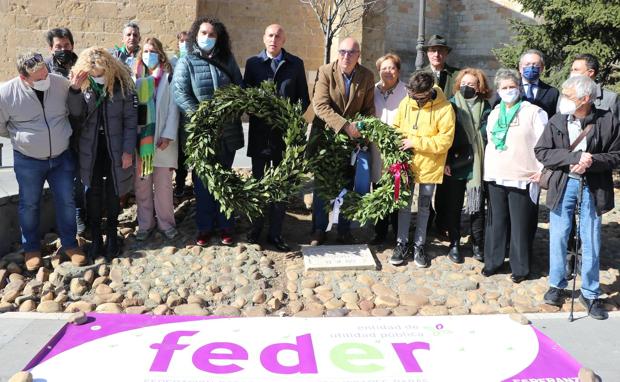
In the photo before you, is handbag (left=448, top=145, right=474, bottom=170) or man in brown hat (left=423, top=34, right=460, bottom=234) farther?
man in brown hat (left=423, top=34, right=460, bottom=234)

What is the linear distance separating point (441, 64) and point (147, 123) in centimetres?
300

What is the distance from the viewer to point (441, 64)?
226 inches

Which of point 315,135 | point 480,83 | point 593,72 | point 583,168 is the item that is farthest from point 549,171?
point 315,135

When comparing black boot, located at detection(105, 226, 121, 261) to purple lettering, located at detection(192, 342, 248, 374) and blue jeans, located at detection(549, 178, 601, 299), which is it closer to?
purple lettering, located at detection(192, 342, 248, 374)

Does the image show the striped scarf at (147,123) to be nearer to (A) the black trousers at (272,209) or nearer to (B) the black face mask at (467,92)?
(A) the black trousers at (272,209)

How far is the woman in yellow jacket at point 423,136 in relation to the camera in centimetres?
492

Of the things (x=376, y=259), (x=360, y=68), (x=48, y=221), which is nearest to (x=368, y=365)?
(x=376, y=259)

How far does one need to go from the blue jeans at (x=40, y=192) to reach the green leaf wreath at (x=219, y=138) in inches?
44.2

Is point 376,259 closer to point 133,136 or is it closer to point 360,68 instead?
point 360,68

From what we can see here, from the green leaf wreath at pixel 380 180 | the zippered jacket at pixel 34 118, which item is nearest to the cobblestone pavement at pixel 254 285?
the green leaf wreath at pixel 380 180

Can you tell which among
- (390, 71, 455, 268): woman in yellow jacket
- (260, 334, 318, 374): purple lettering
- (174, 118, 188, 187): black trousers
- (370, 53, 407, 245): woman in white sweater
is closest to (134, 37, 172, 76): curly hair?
(174, 118, 188, 187): black trousers

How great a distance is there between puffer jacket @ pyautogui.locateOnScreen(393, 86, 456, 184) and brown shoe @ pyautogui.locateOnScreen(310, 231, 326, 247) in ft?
3.71

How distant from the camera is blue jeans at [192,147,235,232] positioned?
5.38 metres

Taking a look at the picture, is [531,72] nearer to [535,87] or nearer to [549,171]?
[535,87]
